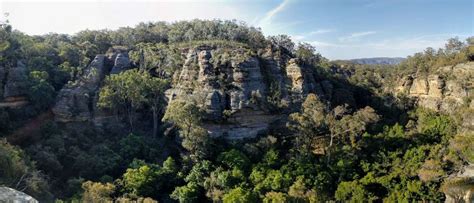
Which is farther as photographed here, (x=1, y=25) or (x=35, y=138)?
(x=1, y=25)

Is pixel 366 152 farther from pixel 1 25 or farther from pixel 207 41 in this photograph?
pixel 1 25

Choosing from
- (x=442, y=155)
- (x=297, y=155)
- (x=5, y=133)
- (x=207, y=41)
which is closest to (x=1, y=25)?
(x=5, y=133)

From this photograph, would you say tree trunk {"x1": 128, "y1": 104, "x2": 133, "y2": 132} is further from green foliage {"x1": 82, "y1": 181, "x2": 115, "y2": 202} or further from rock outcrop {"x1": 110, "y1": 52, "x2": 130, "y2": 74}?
green foliage {"x1": 82, "y1": 181, "x2": 115, "y2": 202}

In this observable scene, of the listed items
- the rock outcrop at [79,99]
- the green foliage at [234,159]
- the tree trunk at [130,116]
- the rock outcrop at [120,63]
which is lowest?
the green foliage at [234,159]

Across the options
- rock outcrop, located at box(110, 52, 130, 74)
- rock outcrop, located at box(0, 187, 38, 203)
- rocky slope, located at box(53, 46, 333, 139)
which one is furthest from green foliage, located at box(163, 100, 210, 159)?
rock outcrop, located at box(0, 187, 38, 203)

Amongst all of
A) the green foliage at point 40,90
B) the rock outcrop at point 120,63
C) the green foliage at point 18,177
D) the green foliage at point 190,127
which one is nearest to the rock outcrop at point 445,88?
the green foliage at point 190,127

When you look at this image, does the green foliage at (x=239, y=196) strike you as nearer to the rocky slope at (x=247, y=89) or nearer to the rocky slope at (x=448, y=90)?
the rocky slope at (x=247, y=89)

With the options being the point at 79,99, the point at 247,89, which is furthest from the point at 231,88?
the point at 79,99

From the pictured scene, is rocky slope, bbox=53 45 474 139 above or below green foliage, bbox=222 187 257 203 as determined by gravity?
above
